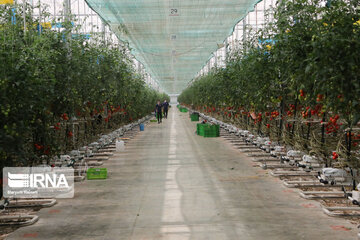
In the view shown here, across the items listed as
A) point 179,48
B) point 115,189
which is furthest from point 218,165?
point 179,48

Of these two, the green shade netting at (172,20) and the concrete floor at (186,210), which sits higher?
the green shade netting at (172,20)

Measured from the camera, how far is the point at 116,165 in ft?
32.4

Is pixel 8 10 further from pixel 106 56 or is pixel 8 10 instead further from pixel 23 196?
pixel 106 56

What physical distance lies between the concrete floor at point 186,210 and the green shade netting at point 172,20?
7156mm

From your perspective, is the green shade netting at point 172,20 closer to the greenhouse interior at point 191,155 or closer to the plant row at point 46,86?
the plant row at point 46,86

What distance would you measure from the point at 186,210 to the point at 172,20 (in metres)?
13.7

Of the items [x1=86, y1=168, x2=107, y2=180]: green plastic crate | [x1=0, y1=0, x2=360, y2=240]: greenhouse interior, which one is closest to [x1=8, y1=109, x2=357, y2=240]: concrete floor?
[x1=0, y1=0, x2=360, y2=240]: greenhouse interior

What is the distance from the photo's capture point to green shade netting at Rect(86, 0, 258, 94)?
15484 mm

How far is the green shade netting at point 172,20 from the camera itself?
15484mm

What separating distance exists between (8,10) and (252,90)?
5.70 meters

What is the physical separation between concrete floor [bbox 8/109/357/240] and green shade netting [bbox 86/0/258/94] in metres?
7.16

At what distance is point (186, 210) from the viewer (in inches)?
225

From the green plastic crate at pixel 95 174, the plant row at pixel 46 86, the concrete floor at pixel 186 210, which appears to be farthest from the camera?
the green plastic crate at pixel 95 174

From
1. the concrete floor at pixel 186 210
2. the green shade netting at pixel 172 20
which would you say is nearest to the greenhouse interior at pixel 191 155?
the concrete floor at pixel 186 210
